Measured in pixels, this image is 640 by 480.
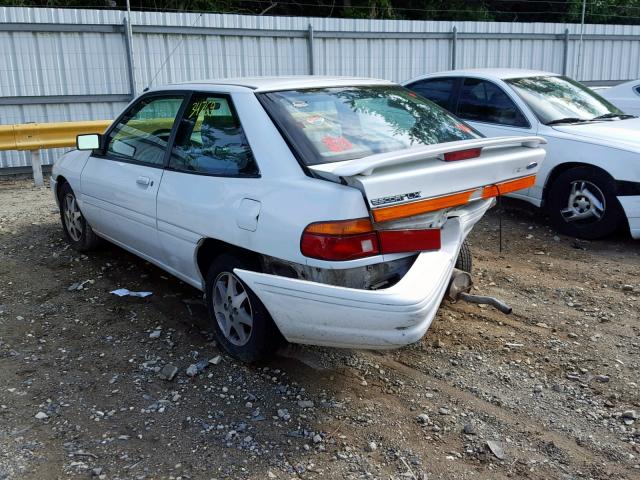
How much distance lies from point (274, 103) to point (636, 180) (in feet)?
12.4

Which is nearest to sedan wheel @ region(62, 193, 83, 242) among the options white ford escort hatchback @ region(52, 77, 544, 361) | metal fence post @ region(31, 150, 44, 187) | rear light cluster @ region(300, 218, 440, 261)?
white ford escort hatchback @ region(52, 77, 544, 361)

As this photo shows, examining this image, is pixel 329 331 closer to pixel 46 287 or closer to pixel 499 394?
pixel 499 394

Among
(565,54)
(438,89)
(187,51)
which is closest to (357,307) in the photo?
(438,89)

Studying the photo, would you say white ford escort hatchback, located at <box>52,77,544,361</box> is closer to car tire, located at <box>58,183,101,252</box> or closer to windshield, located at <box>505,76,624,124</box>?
car tire, located at <box>58,183,101,252</box>

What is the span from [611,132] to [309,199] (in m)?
4.44

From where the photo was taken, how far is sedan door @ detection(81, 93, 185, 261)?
4.61 m

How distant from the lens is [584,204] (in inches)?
256

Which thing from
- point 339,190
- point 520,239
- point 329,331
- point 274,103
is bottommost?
point 520,239

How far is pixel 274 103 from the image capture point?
3947 mm

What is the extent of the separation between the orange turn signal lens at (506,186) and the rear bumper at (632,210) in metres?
2.25

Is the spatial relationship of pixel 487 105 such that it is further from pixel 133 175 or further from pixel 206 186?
pixel 206 186

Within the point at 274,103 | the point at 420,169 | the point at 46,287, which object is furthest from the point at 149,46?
the point at 420,169

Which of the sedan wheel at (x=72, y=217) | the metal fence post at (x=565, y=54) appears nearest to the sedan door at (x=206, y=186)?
the sedan wheel at (x=72, y=217)

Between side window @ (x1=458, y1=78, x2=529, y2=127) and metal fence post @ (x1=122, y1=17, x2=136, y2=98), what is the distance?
5620 mm
